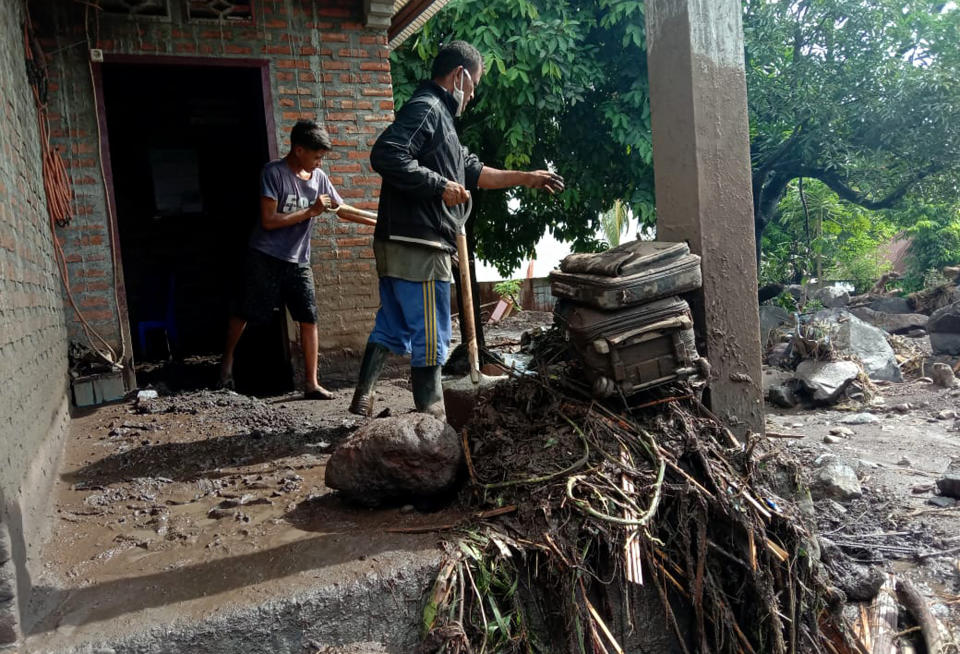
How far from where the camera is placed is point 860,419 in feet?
20.6

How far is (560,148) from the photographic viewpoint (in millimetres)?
10594

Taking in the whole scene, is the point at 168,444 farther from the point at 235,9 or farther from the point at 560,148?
the point at 560,148

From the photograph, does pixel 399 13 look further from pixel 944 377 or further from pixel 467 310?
pixel 944 377

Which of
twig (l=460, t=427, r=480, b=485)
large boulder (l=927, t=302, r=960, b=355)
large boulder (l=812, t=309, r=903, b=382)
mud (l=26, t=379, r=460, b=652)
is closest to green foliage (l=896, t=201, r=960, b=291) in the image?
large boulder (l=927, t=302, r=960, b=355)

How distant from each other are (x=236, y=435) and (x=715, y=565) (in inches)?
110

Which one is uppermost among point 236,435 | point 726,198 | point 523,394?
point 726,198

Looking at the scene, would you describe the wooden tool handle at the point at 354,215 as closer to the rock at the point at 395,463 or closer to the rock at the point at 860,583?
the rock at the point at 395,463

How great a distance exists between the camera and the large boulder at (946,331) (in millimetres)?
8688

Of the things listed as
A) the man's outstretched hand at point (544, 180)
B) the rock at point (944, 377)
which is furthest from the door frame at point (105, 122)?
the rock at point (944, 377)

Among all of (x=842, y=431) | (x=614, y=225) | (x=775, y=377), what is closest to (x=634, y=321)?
(x=842, y=431)

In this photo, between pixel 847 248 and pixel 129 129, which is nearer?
pixel 129 129

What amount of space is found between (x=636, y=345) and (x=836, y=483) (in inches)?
76.2

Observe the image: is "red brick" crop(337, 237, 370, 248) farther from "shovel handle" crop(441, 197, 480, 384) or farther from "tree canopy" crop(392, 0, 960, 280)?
"tree canopy" crop(392, 0, 960, 280)

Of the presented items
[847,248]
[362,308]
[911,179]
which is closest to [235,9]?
[362,308]
